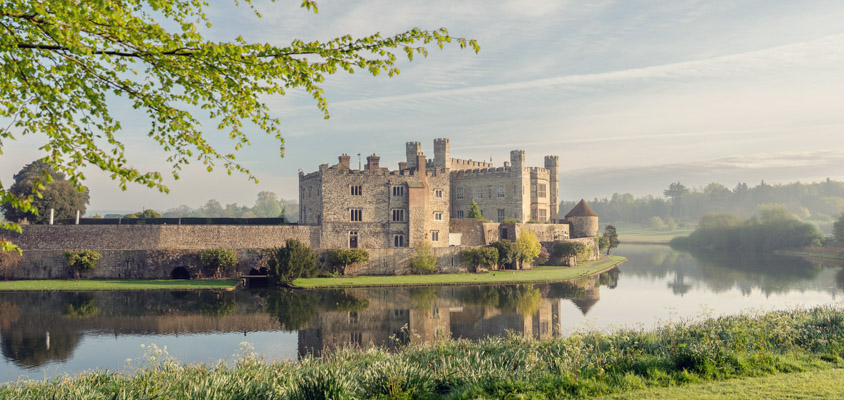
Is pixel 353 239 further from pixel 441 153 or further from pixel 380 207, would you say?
pixel 441 153

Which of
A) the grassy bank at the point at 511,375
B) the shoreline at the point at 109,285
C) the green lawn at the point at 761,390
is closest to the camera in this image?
the green lawn at the point at 761,390

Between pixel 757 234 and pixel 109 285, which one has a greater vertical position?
pixel 757 234

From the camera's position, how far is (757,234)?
78.4 m

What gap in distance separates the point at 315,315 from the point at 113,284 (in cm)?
1683

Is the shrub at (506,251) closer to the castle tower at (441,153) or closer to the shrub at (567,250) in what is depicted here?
the shrub at (567,250)

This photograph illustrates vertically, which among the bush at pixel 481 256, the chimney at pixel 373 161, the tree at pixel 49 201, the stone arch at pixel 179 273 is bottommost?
the stone arch at pixel 179 273

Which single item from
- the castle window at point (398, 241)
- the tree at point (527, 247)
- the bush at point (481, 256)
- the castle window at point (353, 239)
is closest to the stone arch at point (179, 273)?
the castle window at point (353, 239)

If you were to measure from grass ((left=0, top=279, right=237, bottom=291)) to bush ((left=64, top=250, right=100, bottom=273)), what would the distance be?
1012mm

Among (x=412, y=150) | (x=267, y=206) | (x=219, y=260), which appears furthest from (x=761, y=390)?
(x=267, y=206)

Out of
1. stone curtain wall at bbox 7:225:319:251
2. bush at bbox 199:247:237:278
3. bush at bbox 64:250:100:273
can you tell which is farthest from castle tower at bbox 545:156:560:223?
bush at bbox 64:250:100:273

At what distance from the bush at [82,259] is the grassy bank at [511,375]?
2767cm

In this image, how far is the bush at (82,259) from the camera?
34.7m

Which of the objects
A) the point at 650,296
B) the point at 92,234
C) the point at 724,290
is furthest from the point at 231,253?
the point at 724,290

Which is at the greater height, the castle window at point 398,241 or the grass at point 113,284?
the castle window at point 398,241
